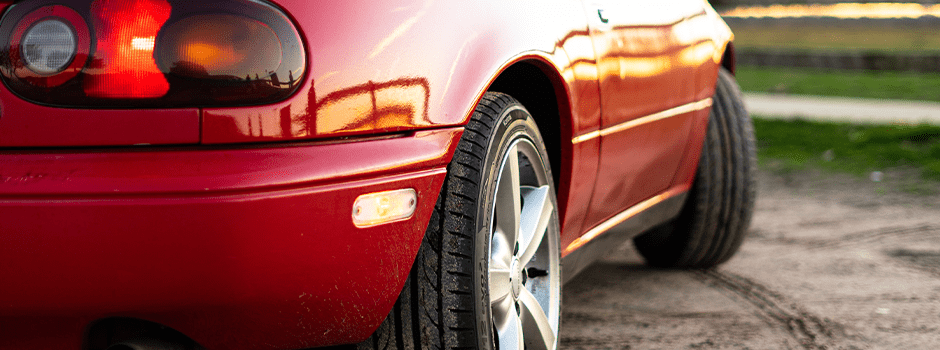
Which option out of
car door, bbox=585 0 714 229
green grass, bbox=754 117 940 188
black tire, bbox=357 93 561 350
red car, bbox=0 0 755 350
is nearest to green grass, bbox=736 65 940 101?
green grass, bbox=754 117 940 188

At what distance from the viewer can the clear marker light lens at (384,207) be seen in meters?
1.63

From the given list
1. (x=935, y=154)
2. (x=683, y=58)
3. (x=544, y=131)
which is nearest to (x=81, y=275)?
(x=544, y=131)

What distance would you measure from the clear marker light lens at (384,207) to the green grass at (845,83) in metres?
9.80

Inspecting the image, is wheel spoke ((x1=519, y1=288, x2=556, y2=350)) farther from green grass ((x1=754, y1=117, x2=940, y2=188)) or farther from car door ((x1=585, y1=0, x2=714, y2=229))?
green grass ((x1=754, y1=117, x2=940, y2=188))

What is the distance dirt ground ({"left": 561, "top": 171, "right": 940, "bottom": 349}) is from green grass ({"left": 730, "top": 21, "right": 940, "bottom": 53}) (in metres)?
12.3

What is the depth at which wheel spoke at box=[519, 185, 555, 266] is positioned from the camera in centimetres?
229

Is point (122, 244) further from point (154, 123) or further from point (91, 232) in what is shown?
point (154, 123)

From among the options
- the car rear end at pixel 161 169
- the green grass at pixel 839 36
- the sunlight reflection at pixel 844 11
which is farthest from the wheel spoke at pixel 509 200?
the sunlight reflection at pixel 844 11

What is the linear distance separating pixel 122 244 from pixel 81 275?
0.28 feet

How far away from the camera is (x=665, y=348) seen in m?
2.84

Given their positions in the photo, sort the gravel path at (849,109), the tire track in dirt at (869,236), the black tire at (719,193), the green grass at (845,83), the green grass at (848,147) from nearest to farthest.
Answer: the black tire at (719,193) → the tire track in dirt at (869,236) → the green grass at (848,147) → the gravel path at (849,109) → the green grass at (845,83)

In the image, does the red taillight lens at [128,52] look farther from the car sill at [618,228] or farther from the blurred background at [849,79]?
the blurred background at [849,79]

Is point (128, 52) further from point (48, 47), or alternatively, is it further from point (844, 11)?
point (844, 11)

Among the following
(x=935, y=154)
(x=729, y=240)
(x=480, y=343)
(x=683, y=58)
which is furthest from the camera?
(x=935, y=154)
